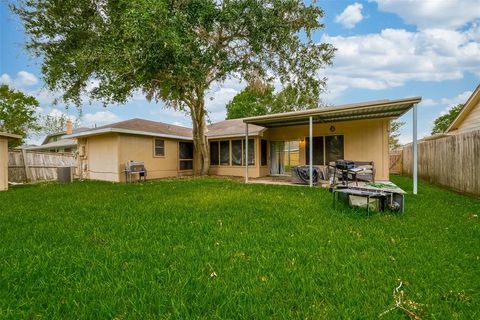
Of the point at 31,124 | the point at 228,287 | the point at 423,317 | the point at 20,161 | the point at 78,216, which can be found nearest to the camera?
the point at 423,317

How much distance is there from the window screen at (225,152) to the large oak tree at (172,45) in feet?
5.65

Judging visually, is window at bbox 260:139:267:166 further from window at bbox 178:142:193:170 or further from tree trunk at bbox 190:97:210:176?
window at bbox 178:142:193:170

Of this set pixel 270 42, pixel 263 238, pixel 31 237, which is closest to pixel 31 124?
pixel 270 42

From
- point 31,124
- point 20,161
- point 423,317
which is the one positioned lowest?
point 423,317

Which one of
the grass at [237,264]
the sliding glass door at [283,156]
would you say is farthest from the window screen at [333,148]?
the grass at [237,264]

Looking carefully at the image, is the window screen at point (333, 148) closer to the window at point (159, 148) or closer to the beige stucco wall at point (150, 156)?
the beige stucco wall at point (150, 156)

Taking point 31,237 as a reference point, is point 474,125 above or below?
above

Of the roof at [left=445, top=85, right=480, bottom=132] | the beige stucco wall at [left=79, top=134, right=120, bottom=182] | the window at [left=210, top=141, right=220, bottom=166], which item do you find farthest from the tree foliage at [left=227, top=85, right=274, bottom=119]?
the beige stucco wall at [left=79, top=134, right=120, bottom=182]

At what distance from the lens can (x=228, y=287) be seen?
2.46 metres

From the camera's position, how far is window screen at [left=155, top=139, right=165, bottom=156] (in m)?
14.5

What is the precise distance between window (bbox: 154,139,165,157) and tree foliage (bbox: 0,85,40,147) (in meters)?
22.4

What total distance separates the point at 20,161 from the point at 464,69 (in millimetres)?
24139

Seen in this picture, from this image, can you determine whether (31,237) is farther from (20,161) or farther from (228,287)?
(20,161)

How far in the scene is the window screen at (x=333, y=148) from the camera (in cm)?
1231
